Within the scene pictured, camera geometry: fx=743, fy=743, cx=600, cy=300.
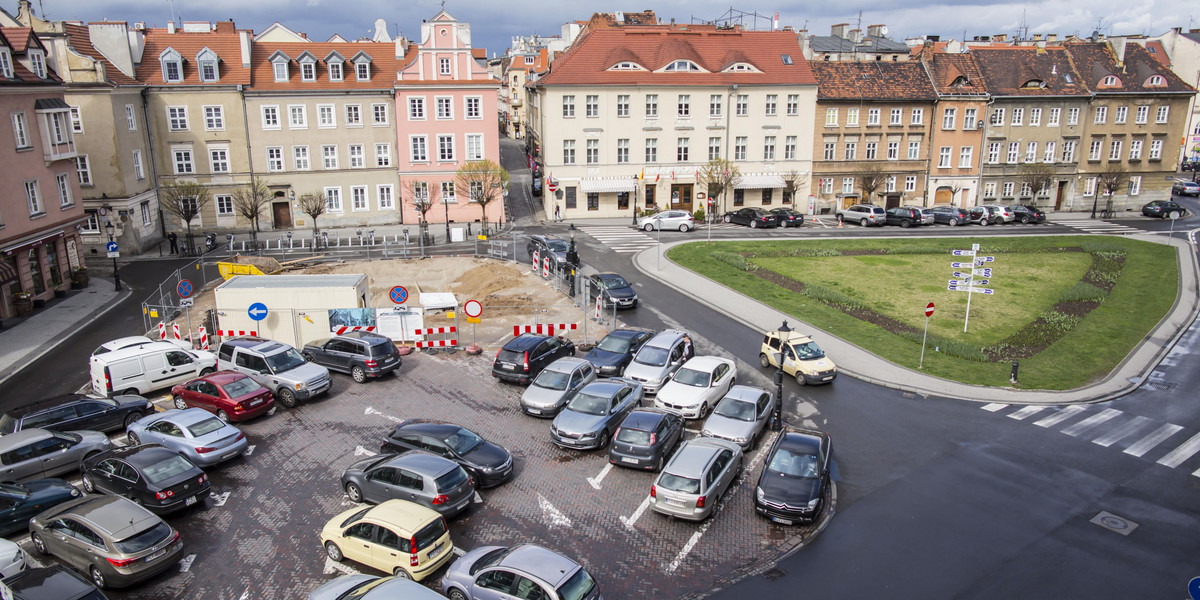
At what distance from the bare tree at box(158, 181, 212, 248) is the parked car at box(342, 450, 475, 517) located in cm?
3583

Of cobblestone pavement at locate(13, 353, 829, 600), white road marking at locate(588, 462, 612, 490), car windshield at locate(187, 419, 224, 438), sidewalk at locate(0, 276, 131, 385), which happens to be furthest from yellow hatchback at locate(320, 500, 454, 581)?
sidewalk at locate(0, 276, 131, 385)

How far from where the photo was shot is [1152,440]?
73.7 ft

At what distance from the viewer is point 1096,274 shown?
4284 cm

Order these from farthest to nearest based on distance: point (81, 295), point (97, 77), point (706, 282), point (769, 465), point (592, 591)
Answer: point (97, 77)
point (706, 282)
point (81, 295)
point (769, 465)
point (592, 591)

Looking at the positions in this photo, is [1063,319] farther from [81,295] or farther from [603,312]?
[81,295]

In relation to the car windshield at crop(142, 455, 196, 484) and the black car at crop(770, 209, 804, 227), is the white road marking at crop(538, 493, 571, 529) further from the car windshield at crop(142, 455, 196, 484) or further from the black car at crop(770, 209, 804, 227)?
the black car at crop(770, 209, 804, 227)

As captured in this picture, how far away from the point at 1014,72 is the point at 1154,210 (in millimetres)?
16205

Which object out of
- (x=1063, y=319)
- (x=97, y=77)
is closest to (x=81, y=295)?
(x=97, y=77)

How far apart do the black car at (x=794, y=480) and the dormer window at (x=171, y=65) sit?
1978 inches

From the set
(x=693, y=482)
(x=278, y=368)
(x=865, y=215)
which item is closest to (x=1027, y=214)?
(x=865, y=215)

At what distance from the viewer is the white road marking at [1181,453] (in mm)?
21000

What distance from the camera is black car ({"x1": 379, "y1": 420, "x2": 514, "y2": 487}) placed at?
740 inches

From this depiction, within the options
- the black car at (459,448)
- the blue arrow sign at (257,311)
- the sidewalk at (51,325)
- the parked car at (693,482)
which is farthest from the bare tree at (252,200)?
the parked car at (693,482)

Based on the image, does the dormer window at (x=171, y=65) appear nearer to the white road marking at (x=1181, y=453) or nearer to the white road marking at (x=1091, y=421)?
the white road marking at (x=1091, y=421)
